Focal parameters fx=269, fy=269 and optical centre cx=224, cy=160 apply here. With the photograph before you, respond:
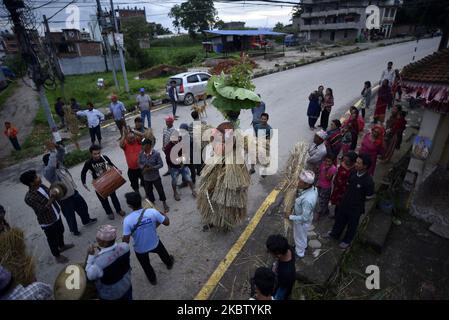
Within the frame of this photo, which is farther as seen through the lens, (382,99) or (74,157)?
(382,99)

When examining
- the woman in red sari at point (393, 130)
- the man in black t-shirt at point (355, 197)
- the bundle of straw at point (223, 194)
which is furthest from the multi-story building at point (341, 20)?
the bundle of straw at point (223, 194)

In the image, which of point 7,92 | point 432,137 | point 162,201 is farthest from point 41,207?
point 7,92

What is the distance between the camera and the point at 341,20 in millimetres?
50156

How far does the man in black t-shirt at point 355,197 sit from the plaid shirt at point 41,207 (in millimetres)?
4327

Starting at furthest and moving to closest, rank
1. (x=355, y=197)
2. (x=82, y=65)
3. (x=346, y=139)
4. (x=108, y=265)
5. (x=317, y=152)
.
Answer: (x=82, y=65)
(x=346, y=139)
(x=317, y=152)
(x=355, y=197)
(x=108, y=265)

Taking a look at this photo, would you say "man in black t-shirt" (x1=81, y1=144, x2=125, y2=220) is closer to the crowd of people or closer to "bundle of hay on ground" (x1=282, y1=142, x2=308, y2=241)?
the crowd of people

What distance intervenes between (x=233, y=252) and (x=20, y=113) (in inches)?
675

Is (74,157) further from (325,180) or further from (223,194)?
(325,180)

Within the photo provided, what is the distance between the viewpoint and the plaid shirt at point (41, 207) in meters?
3.82

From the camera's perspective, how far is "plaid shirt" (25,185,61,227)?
3.82 meters

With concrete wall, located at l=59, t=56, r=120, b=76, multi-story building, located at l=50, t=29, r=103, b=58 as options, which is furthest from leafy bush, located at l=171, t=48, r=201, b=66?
multi-story building, located at l=50, t=29, r=103, b=58

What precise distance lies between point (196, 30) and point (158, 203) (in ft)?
199

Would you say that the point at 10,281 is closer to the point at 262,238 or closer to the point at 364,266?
the point at 262,238

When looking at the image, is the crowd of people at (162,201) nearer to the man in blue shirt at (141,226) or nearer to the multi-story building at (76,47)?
the man in blue shirt at (141,226)
